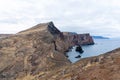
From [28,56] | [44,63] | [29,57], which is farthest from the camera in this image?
[28,56]

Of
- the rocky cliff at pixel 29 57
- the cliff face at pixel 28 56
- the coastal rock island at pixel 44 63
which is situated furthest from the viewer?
the cliff face at pixel 28 56

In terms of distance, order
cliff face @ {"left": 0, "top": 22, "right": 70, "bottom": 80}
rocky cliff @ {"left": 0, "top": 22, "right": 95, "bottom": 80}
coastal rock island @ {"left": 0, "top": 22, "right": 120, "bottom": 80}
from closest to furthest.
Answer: coastal rock island @ {"left": 0, "top": 22, "right": 120, "bottom": 80}, rocky cliff @ {"left": 0, "top": 22, "right": 95, "bottom": 80}, cliff face @ {"left": 0, "top": 22, "right": 70, "bottom": 80}

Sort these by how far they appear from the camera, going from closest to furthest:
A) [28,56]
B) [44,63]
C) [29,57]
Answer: [44,63] < [29,57] < [28,56]

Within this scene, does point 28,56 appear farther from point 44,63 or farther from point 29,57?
point 44,63

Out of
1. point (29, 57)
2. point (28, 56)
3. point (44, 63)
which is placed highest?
point (28, 56)

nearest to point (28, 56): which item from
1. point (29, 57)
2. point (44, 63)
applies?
Answer: point (29, 57)

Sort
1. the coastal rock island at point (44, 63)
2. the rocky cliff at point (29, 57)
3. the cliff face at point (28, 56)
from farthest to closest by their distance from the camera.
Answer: the cliff face at point (28, 56) → the rocky cliff at point (29, 57) → the coastal rock island at point (44, 63)

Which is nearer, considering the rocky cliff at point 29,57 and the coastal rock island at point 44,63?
the coastal rock island at point 44,63

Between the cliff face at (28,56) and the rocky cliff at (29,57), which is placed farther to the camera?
the cliff face at (28,56)

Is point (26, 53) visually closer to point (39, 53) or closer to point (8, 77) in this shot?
point (39, 53)

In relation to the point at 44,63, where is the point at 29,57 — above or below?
above
